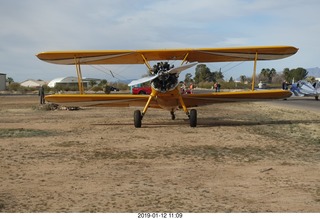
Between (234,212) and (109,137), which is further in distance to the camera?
(109,137)

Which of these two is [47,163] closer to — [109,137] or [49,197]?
[49,197]

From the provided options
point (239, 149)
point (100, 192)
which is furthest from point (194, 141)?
point (100, 192)

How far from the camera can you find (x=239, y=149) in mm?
8375

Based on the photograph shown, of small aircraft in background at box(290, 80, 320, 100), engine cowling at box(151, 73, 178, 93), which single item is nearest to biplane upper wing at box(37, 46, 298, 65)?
engine cowling at box(151, 73, 178, 93)

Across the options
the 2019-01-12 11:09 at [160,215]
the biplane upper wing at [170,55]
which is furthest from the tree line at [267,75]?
A: the 2019-01-12 11:09 at [160,215]

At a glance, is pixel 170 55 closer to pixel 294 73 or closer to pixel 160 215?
pixel 160 215

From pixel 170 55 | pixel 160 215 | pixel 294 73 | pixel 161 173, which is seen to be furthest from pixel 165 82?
pixel 294 73

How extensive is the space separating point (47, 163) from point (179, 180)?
2570mm

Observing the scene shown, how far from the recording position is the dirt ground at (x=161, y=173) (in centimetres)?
441

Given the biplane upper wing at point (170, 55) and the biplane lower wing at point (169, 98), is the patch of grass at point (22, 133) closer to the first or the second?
the biplane lower wing at point (169, 98)

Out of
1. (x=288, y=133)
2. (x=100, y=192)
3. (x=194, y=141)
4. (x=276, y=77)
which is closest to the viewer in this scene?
(x=100, y=192)

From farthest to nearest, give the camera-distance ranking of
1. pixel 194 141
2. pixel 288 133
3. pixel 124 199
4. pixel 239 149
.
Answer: pixel 288 133, pixel 194 141, pixel 239 149, pixel 124 199

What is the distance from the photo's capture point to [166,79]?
13.2 meters

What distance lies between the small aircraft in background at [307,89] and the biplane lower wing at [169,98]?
2127 centimetres
